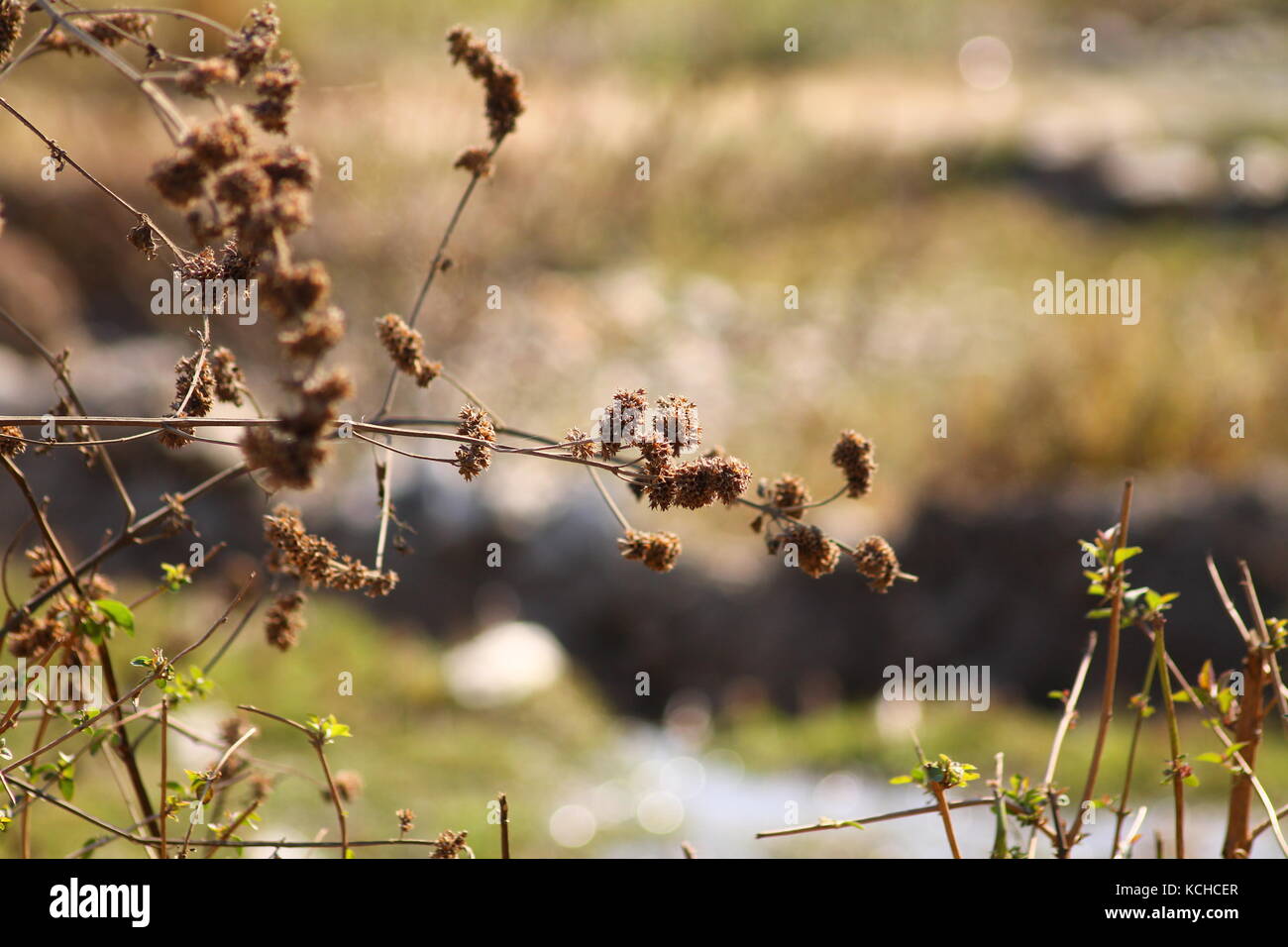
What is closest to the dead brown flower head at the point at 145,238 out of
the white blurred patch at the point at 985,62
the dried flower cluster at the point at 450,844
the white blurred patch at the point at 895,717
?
the dried flower cluster at the point at 450,844

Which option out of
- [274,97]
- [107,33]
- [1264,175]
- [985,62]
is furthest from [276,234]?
[985,62]

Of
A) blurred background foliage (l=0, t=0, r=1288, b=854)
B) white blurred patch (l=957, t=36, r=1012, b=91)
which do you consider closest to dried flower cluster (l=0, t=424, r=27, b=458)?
blurred background foliage (l=0, t=0, r=1288, b=854)

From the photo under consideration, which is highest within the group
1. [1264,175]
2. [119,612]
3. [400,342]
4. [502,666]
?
[1264,175]

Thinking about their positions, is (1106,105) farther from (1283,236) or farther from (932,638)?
(932,638)

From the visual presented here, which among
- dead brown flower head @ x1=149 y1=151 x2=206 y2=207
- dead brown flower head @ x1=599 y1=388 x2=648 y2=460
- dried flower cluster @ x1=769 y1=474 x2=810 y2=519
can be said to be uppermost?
dead brown flower head @ x1=149 y1=151 x2=206 y2=207

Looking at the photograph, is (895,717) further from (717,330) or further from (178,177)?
(717,330)

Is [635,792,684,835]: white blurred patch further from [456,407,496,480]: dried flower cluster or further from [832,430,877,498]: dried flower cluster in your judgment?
[456,407,496,480]: dried flower cluster
